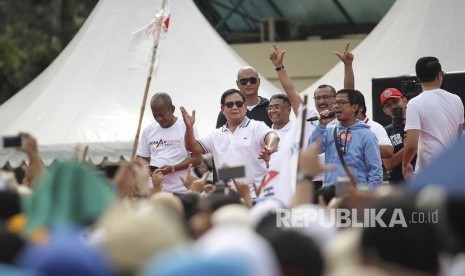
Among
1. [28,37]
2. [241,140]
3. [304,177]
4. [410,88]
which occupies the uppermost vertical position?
[28,37]

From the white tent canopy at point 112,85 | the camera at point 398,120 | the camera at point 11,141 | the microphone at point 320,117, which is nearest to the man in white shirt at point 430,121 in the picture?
the microphone at point 320,117

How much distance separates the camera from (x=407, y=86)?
40.8ft

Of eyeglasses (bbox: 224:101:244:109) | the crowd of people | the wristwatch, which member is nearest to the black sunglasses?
eyeglasses (bbox: 224:101:244:109)

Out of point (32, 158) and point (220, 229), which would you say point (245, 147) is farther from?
point (220, 229)

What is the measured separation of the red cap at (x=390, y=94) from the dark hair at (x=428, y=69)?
6.31ft

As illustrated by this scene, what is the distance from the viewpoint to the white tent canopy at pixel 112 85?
1647 centimetres

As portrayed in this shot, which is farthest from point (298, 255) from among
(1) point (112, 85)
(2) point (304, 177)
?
(1) point (112, 85)

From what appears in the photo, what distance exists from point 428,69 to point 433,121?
393 millimetres

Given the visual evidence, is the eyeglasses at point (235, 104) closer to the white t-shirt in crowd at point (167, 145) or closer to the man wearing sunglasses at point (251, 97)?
the man wearing sunglasses at point (251, 97)

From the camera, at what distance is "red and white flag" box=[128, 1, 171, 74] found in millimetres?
13578

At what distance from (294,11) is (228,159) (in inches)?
653

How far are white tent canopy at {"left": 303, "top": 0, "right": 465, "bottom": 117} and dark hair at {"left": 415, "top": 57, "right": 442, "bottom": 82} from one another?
5.63 meters

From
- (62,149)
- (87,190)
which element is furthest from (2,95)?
(87,190)

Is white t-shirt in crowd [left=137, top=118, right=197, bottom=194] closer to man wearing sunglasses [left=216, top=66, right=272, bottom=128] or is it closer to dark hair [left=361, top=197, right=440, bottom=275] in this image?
man wearing sunglasses [left=216, top=66, right=272, bottom=128]
